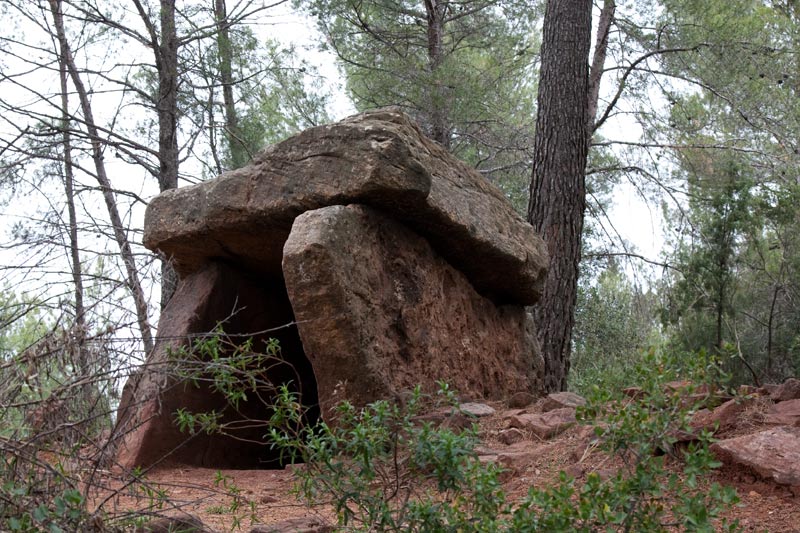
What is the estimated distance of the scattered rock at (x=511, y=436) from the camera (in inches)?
191

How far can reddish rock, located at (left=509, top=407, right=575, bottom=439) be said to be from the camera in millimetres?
4797

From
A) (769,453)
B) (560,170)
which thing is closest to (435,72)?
(560,170)

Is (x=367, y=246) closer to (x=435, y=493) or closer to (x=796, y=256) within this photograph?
(x=435, y=493)

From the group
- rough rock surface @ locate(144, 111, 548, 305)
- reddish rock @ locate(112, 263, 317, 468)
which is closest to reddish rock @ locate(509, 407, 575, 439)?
rough rock surface @ locate(144, 111, 548, 305)

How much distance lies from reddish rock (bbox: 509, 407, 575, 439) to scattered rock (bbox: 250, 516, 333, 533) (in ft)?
5.42

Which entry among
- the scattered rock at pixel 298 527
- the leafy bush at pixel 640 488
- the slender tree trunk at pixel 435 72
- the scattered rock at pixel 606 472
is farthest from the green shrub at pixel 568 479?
the slender tree trunk at pixel 435 72

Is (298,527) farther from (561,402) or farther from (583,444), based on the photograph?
(561,402)

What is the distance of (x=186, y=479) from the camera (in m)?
5.17

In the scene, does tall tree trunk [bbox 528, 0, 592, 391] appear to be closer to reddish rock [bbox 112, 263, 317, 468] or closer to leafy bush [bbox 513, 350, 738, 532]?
reddish rock [bbox 112, 263, 317, 468]

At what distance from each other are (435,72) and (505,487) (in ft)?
20.8

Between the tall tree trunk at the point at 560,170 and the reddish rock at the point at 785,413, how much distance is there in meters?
2.90

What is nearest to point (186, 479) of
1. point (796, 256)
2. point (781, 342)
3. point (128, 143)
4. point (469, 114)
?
point (128, 143)

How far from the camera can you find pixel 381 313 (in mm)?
5129

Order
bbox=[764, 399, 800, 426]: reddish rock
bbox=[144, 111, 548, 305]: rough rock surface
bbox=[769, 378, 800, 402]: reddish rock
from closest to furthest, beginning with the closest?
1. bbox=[764, 399, 800, 426]: reddish rock
2. bbox=[769, 378, 800, 402]: reddish rock
3. bbox=[144, 111, 548, 305]: rough rock surface
